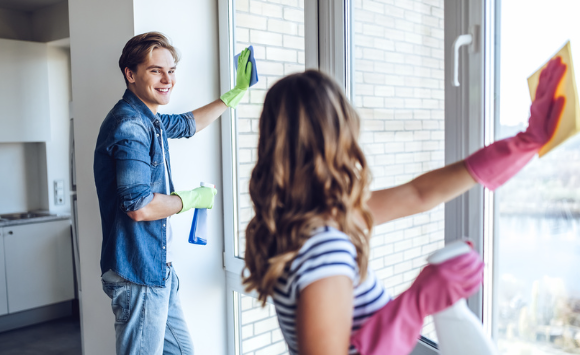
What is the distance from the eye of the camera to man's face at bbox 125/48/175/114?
183 cm

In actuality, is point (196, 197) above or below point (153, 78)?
below

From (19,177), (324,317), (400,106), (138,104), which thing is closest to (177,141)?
(138,104)

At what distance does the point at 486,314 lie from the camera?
1.32 metres

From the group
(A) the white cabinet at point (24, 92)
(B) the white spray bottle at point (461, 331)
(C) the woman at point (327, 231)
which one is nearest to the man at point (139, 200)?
(C) the woman at point (327, 231)

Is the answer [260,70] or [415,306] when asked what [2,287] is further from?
[415,306]

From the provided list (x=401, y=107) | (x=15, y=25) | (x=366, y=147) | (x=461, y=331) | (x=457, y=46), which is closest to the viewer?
(x=461, y=331)

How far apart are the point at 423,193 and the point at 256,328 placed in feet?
4.89

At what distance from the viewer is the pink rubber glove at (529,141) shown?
909 mm

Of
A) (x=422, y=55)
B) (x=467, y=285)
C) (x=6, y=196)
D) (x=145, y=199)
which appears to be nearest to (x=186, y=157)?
(x=145, y=199)

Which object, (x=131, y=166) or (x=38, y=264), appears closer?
(x=131, y=166)

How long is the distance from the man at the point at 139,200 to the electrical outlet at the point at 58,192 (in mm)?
3072

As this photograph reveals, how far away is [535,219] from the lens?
120cm

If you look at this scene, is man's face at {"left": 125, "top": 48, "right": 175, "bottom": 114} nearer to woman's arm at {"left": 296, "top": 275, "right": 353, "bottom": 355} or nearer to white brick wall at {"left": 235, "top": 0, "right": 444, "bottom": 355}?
white brick wall at {"left": 235, "top": 0, "right": 444, "bottom": 355}

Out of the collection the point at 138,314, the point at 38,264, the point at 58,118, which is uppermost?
the point at 58,118
